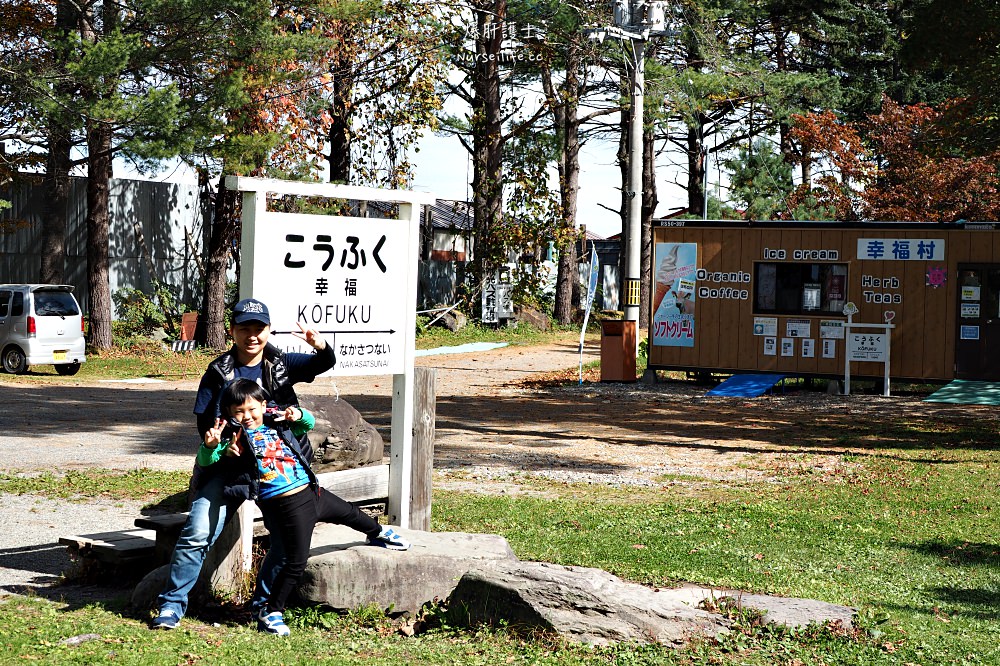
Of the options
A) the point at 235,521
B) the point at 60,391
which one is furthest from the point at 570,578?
the point at 60,391

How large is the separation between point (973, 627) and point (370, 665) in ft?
10.6

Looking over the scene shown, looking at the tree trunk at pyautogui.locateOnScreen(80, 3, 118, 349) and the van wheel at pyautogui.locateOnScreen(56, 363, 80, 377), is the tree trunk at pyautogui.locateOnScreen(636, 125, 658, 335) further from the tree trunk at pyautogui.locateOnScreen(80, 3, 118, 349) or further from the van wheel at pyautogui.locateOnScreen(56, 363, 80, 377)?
the van wheel at pyautogui.locateOnScreen(56, 363, 80, 377)

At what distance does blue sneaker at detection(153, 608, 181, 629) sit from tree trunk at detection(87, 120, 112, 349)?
69.0 ft

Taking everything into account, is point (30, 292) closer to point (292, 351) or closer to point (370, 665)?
point (292, 351)

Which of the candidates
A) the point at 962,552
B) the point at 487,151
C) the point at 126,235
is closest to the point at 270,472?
the point at 962,552

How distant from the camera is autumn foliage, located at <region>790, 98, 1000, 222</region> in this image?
3231 cm

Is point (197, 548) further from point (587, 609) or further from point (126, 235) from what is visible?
point (126, 235)

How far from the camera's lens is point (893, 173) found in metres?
33.8

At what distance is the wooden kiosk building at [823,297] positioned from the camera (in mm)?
19359

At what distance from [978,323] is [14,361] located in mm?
18098

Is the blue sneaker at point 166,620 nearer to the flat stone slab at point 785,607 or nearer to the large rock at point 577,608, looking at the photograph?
the large rock at point 577,608

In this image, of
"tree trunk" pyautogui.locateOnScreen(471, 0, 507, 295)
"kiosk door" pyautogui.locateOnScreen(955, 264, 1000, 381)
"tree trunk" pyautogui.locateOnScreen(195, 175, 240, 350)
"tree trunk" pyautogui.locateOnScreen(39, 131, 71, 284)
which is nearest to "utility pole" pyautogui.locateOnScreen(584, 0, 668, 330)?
"kiosk door" pyautogui.locateOnScreen(955, 264, 1000, 381)

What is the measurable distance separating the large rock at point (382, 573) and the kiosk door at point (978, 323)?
15400mm

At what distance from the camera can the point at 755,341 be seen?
67.8 ft
